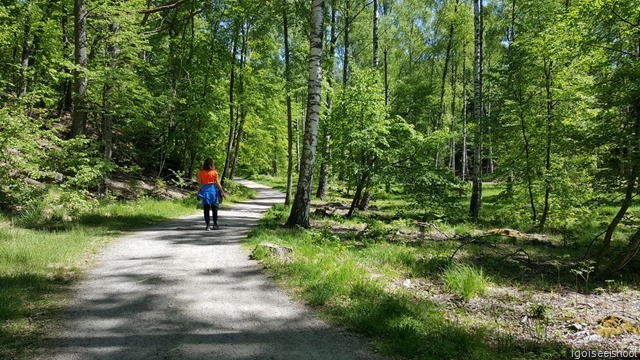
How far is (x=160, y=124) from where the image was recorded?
19.0m

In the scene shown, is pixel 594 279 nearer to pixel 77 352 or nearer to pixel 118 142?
pixel 77 352

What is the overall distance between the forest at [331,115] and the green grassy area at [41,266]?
0.88 m

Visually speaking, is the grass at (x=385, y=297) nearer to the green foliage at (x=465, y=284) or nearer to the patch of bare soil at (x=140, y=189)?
the green foliage at (x=465, y=284)

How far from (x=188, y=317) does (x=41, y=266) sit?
3.23 m

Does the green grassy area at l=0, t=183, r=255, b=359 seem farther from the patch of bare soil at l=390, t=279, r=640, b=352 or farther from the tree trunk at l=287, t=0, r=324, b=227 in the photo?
the patch of bare soil at l=390, t=279, r=640, b=352

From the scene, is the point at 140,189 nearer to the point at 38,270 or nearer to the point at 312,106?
the point at 312,106

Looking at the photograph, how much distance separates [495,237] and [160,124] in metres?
15.8

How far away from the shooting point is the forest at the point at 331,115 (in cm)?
902

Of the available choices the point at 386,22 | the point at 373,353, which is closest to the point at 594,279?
the point at 373,353

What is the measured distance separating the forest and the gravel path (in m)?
4.14

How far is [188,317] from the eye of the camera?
4.54 m

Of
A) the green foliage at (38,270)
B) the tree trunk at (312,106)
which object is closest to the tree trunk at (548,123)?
the tree trunk at (312,106)

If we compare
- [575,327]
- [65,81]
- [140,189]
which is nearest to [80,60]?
[140,189]

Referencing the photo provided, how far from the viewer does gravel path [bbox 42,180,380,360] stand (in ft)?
12.3
